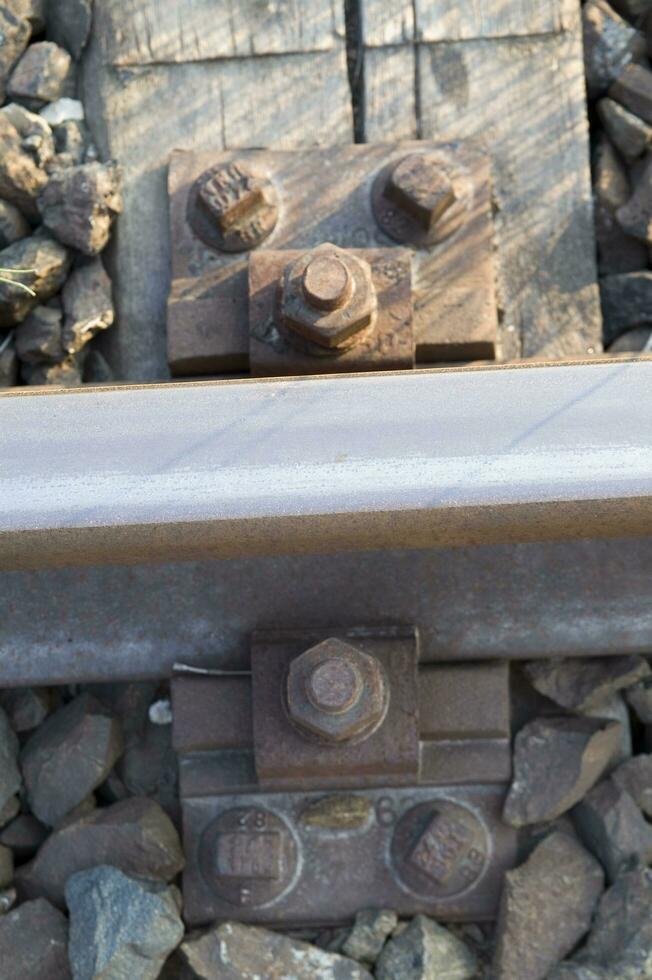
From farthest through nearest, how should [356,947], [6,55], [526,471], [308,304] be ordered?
[6,55] < [356,947] < [308,304] < [526,471]

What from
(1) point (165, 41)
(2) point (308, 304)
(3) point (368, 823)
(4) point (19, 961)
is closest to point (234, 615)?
(3) point (368, 823)

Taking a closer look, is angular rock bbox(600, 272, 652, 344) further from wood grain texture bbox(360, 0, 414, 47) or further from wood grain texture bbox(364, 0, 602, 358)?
wood grain texture bbox(360, 0, 414, 47)

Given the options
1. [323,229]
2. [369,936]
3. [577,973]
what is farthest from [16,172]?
[577,973]

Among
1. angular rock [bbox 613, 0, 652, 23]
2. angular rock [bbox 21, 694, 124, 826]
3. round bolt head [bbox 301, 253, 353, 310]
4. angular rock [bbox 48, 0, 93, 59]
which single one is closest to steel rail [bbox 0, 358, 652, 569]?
round bolt head [bbox 301, 253, 353, 310]

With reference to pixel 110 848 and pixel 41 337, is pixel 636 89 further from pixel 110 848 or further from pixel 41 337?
pixel 110 848

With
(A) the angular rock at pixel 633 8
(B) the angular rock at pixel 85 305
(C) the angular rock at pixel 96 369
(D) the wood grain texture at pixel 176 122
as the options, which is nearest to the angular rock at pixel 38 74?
(D) the wood grain texture at pixel 176 122

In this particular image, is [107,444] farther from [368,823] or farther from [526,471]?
[368,823]
